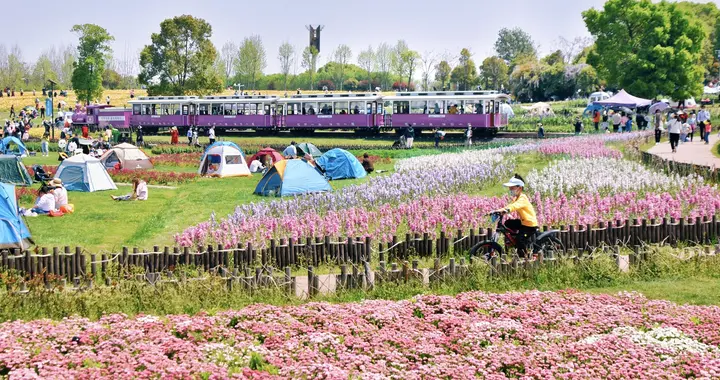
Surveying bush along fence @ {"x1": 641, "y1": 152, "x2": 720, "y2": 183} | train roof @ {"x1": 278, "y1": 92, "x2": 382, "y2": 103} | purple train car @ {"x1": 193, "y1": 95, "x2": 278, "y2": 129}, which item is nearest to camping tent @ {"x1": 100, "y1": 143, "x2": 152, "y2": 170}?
bush along fence @ {"x1": 641, "y1": 152, "x2": 720, "y2": 183}

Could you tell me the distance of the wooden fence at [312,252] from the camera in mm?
11562

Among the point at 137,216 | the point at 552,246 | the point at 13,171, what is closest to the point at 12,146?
the point at 13,171

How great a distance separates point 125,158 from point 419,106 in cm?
2137

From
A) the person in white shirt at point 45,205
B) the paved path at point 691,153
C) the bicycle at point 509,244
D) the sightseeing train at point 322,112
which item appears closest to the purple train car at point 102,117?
the sightseeing train at point 322,112

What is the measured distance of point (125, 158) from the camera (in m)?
30.6

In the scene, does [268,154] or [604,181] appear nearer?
[604,181]

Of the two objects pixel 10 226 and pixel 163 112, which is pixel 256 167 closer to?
pixel 10 226

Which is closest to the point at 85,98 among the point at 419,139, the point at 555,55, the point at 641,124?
the point at 419,139

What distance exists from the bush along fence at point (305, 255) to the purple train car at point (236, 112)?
39235mm

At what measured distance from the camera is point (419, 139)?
151ft

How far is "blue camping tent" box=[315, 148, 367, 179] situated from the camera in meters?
25.9

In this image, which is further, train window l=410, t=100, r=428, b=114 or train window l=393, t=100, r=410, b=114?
train window l=393, t=100, r=410, b=114

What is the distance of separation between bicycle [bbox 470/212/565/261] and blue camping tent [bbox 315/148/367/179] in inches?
565

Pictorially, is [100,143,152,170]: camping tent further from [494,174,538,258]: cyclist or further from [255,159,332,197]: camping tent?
[494,174,538,258]: cyclist
